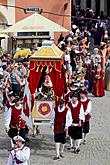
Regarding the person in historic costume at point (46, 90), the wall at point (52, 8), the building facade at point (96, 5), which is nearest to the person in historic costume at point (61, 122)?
the person in historic costume at point (46, 90)

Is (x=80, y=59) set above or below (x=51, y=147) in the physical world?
above

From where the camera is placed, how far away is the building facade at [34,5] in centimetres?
3002

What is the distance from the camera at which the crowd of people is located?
48.4 ft

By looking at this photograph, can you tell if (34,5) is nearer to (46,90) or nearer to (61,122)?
(46,90)

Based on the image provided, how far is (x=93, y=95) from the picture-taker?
76.9 feet

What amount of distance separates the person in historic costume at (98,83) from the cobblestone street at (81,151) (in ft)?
14.7

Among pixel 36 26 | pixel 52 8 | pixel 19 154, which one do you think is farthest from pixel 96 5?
pixel 19 154

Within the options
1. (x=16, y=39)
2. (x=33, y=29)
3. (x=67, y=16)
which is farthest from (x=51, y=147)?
(x=67, y=16)

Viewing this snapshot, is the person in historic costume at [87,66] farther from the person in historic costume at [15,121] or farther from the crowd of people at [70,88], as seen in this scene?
the person in historic costume at [15,121]

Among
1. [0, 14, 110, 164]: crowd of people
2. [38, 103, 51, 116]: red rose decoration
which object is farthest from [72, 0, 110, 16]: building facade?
[38, 103, 51, 116]: red rose decoration

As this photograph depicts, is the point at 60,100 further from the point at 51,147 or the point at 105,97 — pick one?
the point at 105,97

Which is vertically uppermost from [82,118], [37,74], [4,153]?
[37,74]

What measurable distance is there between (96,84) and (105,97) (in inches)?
26.7

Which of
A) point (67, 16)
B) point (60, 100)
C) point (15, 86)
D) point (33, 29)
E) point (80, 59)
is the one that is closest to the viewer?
point (60, 100)
